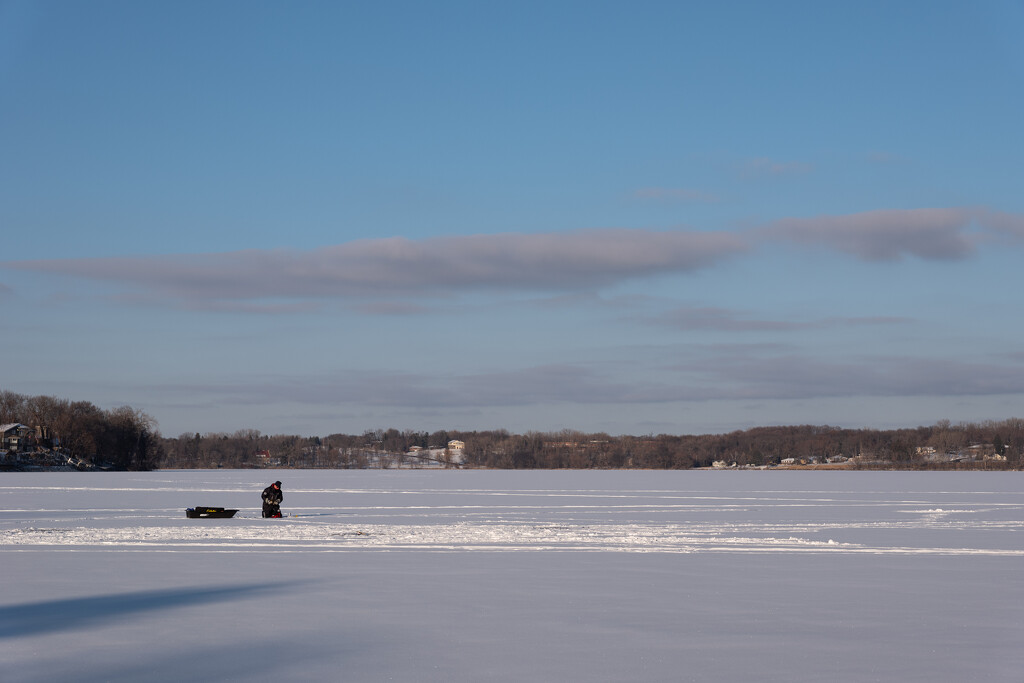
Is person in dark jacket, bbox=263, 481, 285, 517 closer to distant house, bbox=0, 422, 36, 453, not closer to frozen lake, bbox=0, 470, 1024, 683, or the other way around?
frozen lake, bbox=0, 470, 1024, 683

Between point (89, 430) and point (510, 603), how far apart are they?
448ft

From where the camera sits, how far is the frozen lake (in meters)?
9.28

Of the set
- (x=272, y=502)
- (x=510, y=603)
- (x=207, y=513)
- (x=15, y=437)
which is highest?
(x=15, y=437)

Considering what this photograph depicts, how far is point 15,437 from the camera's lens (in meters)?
137

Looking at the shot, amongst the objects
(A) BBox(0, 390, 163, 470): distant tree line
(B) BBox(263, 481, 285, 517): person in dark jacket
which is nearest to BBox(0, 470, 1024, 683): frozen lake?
(B) BBox(263, 481, 285, 517): person in dark jacket

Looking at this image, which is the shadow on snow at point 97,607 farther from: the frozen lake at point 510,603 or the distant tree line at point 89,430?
the distant tree line at point 89,430

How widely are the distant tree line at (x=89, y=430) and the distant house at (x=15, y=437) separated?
2.12 metres

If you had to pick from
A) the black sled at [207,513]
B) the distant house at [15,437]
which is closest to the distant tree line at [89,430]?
the distant house at [15,437]

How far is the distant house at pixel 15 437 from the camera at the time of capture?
5295 inches

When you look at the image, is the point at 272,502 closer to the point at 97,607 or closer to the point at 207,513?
the point at 207,513

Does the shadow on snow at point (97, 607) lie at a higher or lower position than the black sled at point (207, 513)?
lower

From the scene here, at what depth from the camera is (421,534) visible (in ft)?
77.3

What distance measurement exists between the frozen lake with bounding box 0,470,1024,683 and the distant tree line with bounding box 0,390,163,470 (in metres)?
121

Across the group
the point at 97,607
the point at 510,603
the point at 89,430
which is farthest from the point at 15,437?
the point at 510,603
